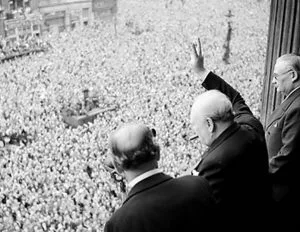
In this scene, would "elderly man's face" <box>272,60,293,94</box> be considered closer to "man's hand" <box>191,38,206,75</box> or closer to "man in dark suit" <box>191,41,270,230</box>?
"man's hand" <box>191,38,206,75</box>

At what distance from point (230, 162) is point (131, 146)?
0.41m

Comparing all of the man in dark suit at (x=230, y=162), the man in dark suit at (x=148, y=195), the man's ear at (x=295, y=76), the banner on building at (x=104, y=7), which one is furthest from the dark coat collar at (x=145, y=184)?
the banner on building at (x=104, y=7)

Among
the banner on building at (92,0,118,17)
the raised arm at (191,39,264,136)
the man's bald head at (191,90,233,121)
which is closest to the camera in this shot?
the man's bald head at (191,90,233,121)

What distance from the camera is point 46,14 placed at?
12.6 metres

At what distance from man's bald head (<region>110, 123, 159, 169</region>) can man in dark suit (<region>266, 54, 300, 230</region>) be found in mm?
708

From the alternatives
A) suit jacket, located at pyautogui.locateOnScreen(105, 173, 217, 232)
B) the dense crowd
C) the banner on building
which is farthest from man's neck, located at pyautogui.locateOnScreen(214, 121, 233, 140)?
the banner on building

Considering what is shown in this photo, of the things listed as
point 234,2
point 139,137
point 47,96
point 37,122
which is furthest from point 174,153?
point 234,2

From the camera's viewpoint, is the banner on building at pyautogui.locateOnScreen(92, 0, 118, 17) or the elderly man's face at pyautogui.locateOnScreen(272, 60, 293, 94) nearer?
the elderly man's face at pyautogui.locateOnScreen(272, 60, 293, 94)

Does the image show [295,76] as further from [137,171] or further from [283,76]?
[137,171]

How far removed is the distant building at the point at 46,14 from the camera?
452 inches

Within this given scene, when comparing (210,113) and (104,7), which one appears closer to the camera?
(210,113)

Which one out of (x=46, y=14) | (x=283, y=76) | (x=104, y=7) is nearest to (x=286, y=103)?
(x=283, y=76)

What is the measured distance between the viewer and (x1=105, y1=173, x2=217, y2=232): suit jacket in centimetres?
130

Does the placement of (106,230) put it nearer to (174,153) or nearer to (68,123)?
(174,153)
